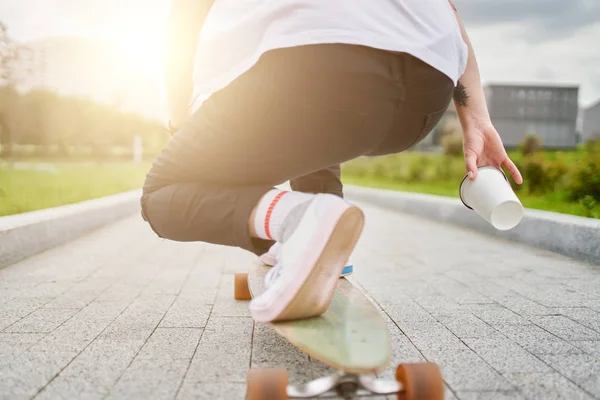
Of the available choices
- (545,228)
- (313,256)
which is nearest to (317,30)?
(313,256)

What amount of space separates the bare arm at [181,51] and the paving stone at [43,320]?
1.01 m

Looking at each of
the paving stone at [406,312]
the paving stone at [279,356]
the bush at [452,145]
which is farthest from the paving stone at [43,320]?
the bush at [452,145]

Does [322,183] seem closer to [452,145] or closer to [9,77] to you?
[9,77]

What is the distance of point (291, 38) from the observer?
4.39 ft

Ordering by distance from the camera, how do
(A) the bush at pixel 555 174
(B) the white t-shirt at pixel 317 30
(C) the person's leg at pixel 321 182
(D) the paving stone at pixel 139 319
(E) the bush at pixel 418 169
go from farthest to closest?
(E) the bush at pixel 418 169 < (A) the bush at pixel 555 174 < (C) the person's leg at pixel 321 182 < (D) the paving stone at pixel 139 319 < (B) the white t-shirt at pixel 317 30

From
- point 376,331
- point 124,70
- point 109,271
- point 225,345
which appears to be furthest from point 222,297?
point 124,70

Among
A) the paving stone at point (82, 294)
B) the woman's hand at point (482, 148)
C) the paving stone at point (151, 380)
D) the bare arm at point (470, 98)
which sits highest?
the bare arm at point (470, 98)

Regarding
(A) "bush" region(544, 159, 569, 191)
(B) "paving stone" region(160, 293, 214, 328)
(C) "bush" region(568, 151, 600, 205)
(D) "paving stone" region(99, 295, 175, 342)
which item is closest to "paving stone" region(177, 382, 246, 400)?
(D) "paving stone" region(99, 295, 175, 342)

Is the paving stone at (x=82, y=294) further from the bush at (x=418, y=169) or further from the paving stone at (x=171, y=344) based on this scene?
the bush at (x=418, y=169)

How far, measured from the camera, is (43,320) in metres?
2.41

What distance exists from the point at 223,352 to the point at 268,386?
66 cm

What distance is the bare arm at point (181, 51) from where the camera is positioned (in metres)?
1.73

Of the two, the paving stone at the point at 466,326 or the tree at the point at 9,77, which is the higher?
the tree at the point at 9,77

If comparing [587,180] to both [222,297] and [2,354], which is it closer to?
[222,297]
